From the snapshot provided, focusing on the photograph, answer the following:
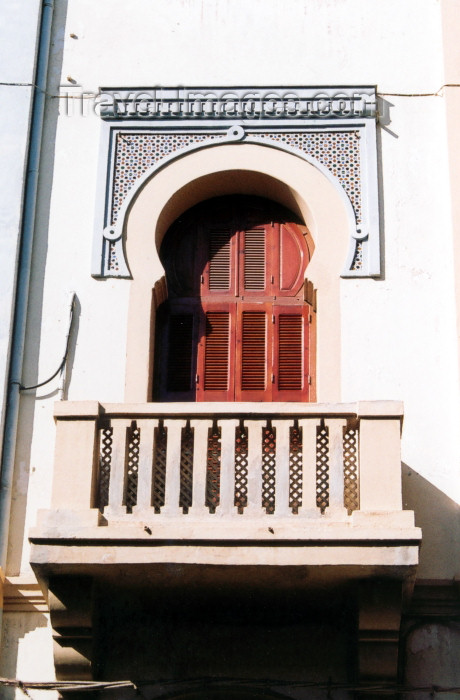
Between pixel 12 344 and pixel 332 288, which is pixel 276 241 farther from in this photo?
pixel 12 344

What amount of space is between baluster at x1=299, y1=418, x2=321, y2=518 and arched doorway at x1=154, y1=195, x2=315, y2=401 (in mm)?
1369

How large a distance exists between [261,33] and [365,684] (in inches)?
228

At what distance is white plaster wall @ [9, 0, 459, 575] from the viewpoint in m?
10.6

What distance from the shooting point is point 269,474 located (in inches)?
387

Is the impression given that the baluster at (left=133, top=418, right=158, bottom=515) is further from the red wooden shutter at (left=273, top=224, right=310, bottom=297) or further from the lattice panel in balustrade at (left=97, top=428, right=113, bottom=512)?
the red wooden shutter at (left=273, top=224, right=310, bottom=297)

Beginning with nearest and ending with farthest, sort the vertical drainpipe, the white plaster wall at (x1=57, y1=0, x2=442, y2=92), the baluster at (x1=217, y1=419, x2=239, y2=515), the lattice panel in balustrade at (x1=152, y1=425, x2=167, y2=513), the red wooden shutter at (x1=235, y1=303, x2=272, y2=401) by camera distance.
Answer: the baluster at (x1=217, y1=419, x2=239, y2=515), the lattice panel in balustrade at (x1=152, y1=425, x2=167, y2=513), the vertical drainpipe, the red wooden shutter at (x1=235, y1=303, x2=272, y2=401), the white plaster wall at (x1=57, y1=0, x2=442, y2=92)

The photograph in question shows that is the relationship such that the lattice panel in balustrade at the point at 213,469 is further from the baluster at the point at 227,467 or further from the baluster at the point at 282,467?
the baluster at the point at 282,467

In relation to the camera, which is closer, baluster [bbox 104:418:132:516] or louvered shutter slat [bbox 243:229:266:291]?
baluster [bbox 104:418:132:516]

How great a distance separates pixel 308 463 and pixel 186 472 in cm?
100

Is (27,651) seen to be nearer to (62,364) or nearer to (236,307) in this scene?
(62,364)

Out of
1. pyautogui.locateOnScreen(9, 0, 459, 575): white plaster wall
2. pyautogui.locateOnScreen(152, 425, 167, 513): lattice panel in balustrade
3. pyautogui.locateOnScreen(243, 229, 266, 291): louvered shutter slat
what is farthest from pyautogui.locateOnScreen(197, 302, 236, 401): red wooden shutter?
pyautogui.locateOnScreen(152, 425, 167, 513): lattice panel in balustrade

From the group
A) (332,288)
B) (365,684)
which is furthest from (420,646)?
(332,288)

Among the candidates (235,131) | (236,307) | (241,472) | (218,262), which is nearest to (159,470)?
(241,472)

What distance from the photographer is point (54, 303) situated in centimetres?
1100
